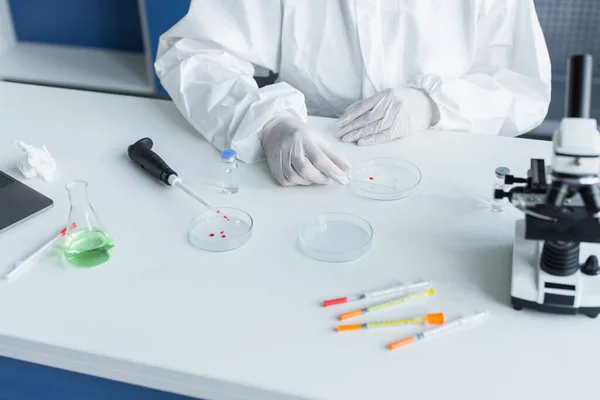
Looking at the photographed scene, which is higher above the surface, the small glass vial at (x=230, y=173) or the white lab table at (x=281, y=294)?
the small glass vial at (x=230, y=173)

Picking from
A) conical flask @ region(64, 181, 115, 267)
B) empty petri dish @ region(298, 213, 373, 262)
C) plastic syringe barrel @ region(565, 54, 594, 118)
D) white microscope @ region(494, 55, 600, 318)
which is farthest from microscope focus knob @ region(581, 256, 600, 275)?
conical flask @ region(64, 181, 115, 267)

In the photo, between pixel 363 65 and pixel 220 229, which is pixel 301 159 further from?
pixel 363 65

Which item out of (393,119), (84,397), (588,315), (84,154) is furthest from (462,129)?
→ (84,397)

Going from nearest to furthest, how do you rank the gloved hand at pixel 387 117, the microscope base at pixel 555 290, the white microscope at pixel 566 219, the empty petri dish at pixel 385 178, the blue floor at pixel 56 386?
the white microscope at pixel 566 219
the microscope base at pixel 555 290
the blue floor at pixel 56 386
the empty petri dish at pixel 385 178
the gloved hand at pixel 387 117

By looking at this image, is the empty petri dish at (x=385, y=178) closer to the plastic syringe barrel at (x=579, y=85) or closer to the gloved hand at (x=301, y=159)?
the gloved hand at (x=301, y=159)

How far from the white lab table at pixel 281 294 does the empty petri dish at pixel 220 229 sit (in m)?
0.02

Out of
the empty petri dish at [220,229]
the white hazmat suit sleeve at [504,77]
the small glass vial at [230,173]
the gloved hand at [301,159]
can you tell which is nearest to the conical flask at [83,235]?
→ the empty petri dish at [220,229]

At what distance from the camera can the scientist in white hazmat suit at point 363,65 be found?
148 cm

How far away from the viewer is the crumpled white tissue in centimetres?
135

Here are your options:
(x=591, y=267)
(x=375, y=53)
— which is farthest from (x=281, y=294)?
(x=375, y=53)

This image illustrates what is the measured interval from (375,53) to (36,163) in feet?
2.71

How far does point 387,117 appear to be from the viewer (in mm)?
1456

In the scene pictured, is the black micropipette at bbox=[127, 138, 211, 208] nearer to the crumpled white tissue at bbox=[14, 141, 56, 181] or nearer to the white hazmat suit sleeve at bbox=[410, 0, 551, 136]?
the crumpled white tissue at bbox=[14, 141, 56, 181]

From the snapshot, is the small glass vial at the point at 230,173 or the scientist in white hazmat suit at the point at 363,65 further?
the scientist in white hazmat suit at the point at 363,65
